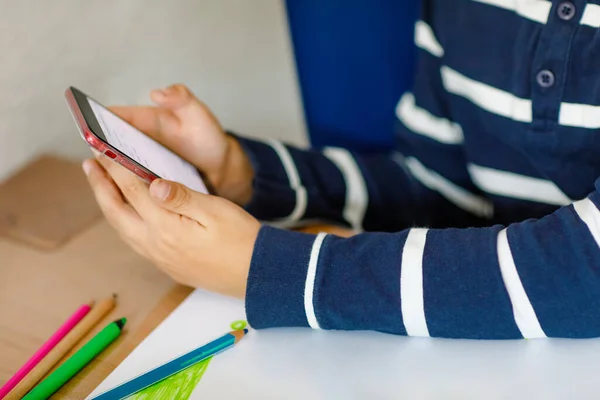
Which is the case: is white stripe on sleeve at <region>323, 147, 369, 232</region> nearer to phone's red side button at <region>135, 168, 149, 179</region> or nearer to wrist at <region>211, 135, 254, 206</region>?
wrist at <region>211, 135, 254, 206</region>

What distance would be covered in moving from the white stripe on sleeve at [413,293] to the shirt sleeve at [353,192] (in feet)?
0.68

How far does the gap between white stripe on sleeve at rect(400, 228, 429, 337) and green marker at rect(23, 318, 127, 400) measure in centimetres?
21

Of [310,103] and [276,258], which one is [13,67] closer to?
[276,258]

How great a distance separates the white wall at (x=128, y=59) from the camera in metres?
0.66

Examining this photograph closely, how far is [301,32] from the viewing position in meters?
1.03

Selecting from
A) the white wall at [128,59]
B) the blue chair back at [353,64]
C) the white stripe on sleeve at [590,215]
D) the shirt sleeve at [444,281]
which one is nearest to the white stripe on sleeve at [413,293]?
the shirt sleeve at [444,281]

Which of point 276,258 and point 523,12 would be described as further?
point 523,12

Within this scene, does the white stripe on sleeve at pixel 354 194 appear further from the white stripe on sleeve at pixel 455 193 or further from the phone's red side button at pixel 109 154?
the phone's red side button at pixel 109 154

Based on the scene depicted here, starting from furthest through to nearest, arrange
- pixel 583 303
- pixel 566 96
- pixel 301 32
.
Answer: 1. pixel 301 32
2. pixel 566 96
3. pixel 583 303

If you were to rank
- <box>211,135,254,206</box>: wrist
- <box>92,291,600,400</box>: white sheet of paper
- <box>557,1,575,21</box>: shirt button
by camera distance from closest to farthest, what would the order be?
1. <box>92,291,600,400</box>: white sheet of paper
2. <box>557,1,575,21</box>: shirt button
3. <box>211,135,254,206</box>: wrist

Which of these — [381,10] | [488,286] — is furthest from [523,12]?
[381,10]

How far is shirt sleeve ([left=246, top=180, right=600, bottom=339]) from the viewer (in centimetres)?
43

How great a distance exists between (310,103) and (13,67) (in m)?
0.54

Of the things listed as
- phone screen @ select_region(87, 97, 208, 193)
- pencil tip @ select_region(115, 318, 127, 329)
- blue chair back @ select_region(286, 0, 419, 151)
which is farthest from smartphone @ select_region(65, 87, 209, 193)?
blue chair back @ select_region(286, 0, 419, 151)
